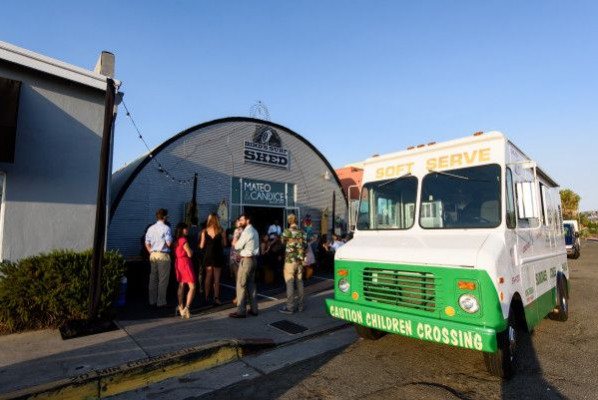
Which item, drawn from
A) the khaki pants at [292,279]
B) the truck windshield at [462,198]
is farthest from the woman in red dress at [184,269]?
the truck windshield at [462,198]

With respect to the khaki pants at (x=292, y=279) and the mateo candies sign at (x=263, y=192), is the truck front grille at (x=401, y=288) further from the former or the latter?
the mateo candies sign at (x=263, y=192)

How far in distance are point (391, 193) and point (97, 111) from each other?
20.6 feet

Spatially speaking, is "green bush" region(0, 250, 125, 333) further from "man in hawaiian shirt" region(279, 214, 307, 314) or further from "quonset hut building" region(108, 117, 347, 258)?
"quonset hut building" region(108, 117, 347, 258)

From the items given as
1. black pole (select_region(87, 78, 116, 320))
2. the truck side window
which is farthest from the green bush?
the truck side window

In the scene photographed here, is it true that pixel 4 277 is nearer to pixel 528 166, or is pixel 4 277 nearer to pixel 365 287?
pixel 365 287

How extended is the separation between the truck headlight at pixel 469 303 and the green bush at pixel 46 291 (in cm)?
546

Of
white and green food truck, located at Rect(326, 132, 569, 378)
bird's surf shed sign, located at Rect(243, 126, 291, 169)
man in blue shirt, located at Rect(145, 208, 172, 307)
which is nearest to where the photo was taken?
white and green food truck, located at Rect(326, 132, 569, 378)

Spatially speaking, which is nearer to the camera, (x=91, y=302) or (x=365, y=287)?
(x=365, y=287)

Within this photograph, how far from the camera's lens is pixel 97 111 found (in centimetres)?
742

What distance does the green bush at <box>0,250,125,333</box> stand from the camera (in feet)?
18.1

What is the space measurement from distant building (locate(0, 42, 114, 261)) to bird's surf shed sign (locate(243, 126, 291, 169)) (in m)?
8.01

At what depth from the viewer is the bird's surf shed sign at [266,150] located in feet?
50.0

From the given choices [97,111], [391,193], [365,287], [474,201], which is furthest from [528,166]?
[97,111]

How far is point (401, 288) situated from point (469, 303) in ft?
2.56
